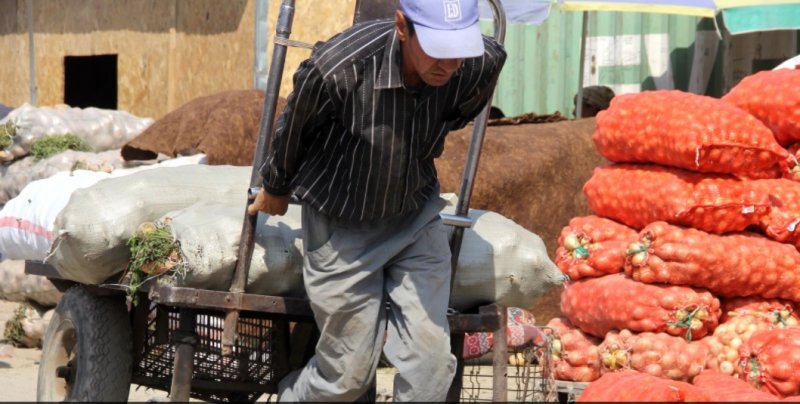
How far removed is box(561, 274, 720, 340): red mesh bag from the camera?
232 inches

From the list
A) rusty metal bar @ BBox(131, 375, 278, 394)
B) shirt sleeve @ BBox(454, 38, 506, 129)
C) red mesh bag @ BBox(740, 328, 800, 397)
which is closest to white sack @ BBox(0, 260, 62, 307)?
rusty metal bar @ BBox(131, 375, 278, 394)

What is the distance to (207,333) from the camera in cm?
464

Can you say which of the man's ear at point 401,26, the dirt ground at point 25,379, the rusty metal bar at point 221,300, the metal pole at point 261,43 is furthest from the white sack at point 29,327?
the man's ear at point 401,26

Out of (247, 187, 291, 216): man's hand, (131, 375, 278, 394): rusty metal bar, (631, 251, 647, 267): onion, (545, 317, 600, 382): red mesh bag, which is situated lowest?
(545, 317, 600, 382): red mesh bag

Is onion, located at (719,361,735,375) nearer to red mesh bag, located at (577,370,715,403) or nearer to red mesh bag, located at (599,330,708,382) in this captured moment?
red mesh bag, located at (599,330,708,382)

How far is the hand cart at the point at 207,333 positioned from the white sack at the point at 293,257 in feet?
0.26

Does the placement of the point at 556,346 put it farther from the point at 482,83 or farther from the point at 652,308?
the point at 482,83

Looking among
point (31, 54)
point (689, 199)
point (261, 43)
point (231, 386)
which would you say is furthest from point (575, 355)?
point (31, 54)

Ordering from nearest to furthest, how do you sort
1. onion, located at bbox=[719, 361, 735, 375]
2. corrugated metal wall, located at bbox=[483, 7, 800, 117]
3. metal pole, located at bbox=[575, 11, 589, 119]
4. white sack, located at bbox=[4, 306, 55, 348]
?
onion, located at bbox=[719, 361, 735, 375] < white sack, located at bbox=[4, 306, 55, 348] < metal pole, located at bbox=[575, 11, 589, 119] < corrugated metal wall, located at bbox=[483, 7, 800, 117]

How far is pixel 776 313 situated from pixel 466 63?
9.20 feet

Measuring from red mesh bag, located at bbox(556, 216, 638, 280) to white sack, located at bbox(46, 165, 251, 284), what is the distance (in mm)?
2169

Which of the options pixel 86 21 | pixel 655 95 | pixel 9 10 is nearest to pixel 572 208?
pixel 655 95

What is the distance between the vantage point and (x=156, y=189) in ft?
15.2

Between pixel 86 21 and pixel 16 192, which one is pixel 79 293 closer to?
pixel 16 192
